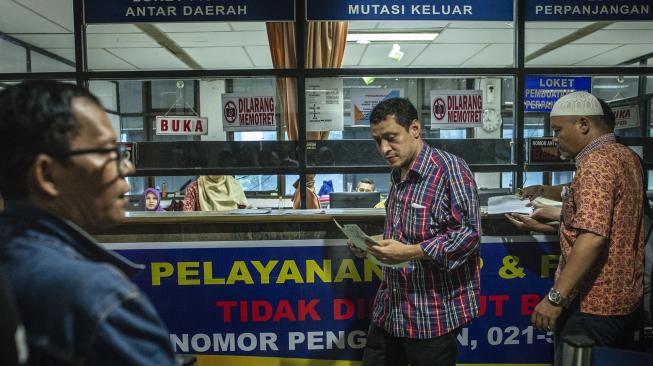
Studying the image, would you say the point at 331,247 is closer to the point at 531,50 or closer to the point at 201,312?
the point at 201,312

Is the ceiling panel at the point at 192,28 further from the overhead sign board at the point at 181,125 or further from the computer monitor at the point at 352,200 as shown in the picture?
the computer monitor at the point at 352,200

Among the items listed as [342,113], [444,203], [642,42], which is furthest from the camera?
[642,42]

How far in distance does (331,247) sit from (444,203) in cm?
89

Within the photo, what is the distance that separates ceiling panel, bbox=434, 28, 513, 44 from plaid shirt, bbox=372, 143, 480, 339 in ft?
17.9

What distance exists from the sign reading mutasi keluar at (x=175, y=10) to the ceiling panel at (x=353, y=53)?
3781 millimetres

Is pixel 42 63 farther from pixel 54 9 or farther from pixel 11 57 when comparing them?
pixel 54 9

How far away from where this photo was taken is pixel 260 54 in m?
8.45

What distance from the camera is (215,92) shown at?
7926mm

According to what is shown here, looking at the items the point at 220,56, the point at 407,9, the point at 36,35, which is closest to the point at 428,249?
the point at 407,9

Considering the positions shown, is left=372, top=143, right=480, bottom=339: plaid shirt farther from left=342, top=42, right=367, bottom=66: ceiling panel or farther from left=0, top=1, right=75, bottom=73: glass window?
left=342, top=42, right=367, bottom=66: ceiling panel

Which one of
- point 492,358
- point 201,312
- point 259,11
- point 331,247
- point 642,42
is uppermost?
point 642,42

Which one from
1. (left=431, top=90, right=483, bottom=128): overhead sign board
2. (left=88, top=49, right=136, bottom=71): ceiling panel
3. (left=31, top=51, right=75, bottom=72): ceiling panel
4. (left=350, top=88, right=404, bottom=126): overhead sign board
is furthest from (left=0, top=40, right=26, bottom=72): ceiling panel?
(left=431, top=90, right=483, bottom=128): overhead sign board

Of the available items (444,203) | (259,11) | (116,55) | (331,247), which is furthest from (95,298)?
(116,55)

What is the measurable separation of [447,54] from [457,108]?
4962 mm
